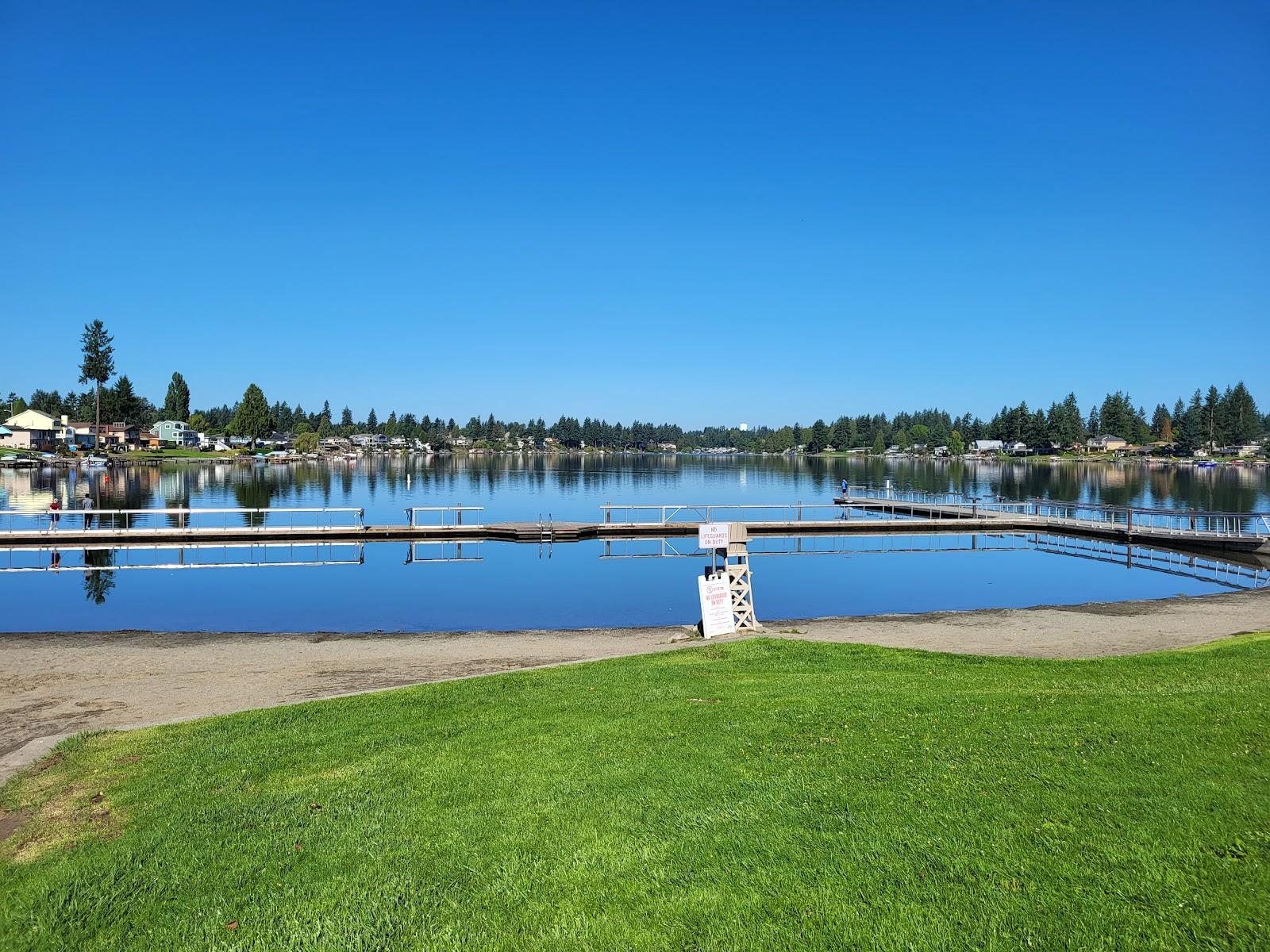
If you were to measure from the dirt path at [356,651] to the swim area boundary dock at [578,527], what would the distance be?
1659 centimetres

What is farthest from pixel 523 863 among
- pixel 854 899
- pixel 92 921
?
pixel 92 921

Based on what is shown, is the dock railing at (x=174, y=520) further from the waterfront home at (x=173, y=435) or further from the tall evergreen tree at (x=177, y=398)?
the tall evergreen tree at (x=177, y=398)

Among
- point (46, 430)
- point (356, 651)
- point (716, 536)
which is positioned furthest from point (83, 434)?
point (716, 536)

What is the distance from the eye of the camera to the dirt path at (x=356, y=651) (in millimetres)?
14109

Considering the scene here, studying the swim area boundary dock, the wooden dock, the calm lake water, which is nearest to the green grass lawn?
the calm lake water

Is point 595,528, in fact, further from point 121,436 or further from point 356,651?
point 121,436

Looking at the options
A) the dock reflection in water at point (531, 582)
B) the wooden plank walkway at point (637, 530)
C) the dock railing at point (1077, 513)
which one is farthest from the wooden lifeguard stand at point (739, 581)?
the dock railing at point (1077, 513)

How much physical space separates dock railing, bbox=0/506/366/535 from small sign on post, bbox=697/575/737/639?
3294cm

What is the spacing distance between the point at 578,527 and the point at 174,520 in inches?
1117

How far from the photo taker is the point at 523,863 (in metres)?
6.18

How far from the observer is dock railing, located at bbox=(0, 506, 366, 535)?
161ft

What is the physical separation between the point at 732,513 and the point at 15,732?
5780 centimetres

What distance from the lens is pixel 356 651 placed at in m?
20.0

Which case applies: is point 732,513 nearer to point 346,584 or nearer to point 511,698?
point 346,584
